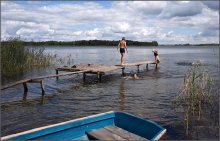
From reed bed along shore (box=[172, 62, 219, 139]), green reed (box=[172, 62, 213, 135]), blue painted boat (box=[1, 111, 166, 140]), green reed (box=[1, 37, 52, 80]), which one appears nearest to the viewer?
blue painted boat (box=[1, 111, 166, 140])

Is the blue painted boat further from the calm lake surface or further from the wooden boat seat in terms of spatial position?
the calm lake surface

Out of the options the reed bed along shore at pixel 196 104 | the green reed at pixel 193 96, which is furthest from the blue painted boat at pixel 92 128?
the green reed at pixel 193 96

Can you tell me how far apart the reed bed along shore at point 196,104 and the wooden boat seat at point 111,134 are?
8.63 ft

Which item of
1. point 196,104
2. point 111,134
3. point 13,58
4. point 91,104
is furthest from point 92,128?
point 13,58

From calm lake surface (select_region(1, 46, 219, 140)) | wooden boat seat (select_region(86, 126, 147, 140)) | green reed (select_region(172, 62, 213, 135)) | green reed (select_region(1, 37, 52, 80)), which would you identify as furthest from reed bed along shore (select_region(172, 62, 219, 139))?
green reed (select_region(1, 37, 52, 80))

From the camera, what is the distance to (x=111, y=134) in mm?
7379

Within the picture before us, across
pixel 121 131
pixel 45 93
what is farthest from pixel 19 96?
pixel 121 131

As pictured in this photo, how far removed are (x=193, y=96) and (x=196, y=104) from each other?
25.3 inches

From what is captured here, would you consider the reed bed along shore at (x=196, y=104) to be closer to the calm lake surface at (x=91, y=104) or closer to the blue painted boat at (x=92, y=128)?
the calm lake surface at (x=91, y=104)

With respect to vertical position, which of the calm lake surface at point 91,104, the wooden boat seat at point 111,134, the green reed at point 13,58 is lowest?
the calm lake surface at point 91,104

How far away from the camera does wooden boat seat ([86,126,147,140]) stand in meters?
7.15

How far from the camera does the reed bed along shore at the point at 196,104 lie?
10102 millimetres

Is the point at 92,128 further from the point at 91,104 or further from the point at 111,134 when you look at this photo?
the point at 91,104

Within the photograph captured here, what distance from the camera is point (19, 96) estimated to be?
1502 cm
